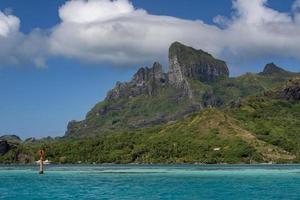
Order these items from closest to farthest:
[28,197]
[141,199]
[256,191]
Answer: [141,199] → [28,197] → [256,191]

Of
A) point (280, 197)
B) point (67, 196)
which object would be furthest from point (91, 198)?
point (280, 197)

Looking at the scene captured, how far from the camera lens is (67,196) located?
3698 inches

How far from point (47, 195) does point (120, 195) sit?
13556 mm

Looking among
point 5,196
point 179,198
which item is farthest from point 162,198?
point 5,196

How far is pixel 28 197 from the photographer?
9375 cm

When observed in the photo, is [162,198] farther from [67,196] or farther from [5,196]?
[5,196]

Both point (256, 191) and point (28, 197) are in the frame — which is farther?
point (256, 191)

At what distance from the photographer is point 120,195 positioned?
3757 inches

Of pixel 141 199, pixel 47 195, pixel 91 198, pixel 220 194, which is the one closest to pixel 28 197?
pixel 47 195

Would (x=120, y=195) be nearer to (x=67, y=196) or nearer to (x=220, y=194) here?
(x=67, y=196)

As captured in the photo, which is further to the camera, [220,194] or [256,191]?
[256,191]

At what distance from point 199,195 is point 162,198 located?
29.1ft

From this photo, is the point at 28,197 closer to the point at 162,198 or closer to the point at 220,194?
the point at 162,198

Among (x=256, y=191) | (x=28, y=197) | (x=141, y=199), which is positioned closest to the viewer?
(x=141, y=199)
